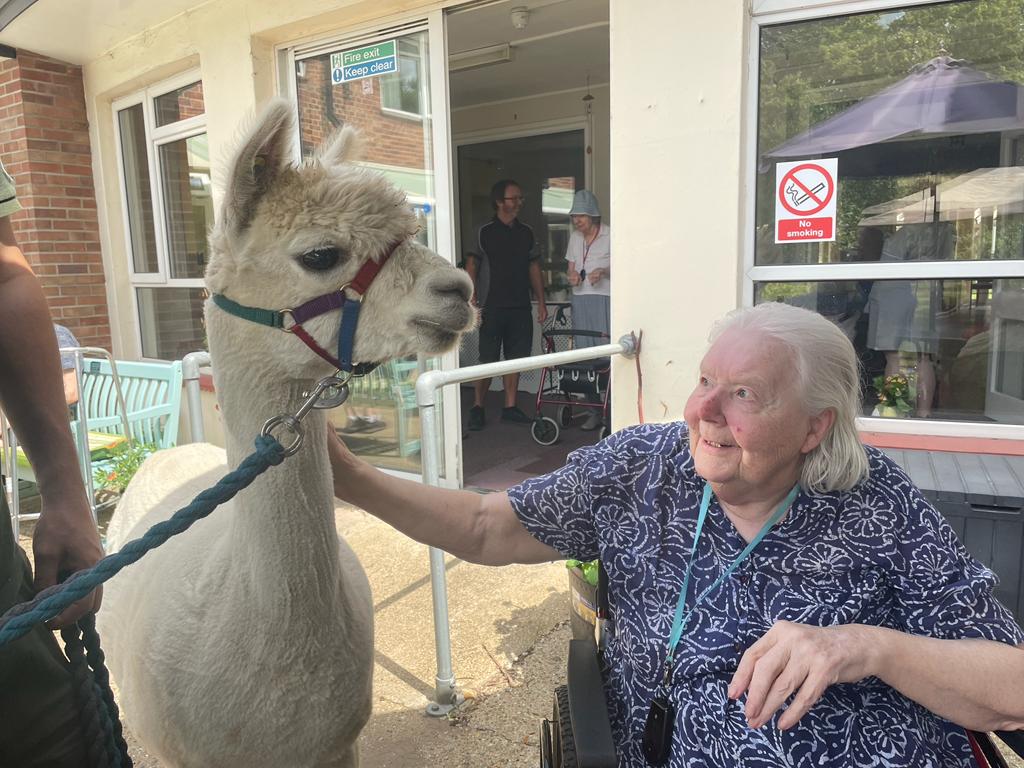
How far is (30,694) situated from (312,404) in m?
0.70

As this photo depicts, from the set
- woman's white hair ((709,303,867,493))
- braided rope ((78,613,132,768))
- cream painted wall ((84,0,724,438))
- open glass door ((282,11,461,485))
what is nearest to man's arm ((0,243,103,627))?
braided rope ((78,613,132,768))

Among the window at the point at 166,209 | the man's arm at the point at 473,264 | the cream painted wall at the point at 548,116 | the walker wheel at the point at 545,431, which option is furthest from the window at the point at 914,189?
the window at the point at 166,209

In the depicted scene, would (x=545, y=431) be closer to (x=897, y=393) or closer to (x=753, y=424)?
(x=897, y=393)

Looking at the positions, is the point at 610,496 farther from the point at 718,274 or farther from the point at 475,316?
the point at 718,274

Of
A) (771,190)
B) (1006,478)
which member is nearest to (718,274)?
(771,190)

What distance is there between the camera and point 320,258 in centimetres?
140

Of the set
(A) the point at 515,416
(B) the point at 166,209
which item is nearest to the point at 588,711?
(A) the point at 515,416

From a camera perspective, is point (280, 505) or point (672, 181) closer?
point (280, 505)

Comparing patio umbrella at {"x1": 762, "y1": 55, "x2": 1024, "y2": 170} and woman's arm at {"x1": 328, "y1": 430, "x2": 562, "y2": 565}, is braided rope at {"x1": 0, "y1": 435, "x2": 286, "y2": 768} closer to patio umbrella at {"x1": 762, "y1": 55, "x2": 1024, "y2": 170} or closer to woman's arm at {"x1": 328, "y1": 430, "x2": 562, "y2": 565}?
woman's arm at {"x1": 328, "y1": 430, "x2": 562, "y2": 565}

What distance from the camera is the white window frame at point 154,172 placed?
6227 mm

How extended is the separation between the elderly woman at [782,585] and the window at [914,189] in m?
2.32

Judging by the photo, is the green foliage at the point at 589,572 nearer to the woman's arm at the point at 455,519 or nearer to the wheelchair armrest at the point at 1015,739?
the woman's arm at the point at 455,519

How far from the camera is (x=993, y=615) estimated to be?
1454mm

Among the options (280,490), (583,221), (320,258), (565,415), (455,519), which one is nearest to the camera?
(320,258)
